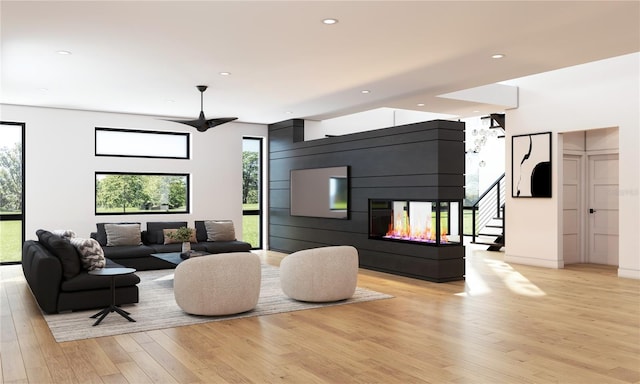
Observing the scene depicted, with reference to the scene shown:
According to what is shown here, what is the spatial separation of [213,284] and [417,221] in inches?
140

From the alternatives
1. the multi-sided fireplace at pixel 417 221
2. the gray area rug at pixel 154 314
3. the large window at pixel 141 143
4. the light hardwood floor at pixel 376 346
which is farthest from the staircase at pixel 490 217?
the large window at pixel 141 143

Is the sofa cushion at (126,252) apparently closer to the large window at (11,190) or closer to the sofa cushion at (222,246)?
the sofa cushion at (222,246)

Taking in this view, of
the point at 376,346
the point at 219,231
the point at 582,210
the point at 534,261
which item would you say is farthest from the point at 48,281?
the point at 582,210

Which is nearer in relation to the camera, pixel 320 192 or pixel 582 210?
pixel 582 210

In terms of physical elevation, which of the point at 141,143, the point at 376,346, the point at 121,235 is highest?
the point at 141,143

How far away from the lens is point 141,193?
1002cm

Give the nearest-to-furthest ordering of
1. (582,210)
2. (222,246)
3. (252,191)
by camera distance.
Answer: (222,246)
(582,210)
(252,191)

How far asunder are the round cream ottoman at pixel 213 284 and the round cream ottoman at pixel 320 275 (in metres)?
0.75

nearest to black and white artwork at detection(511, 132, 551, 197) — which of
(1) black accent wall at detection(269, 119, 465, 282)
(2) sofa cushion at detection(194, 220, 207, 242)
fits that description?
(1) black accent wall at detection(269, 119, 465, 282)

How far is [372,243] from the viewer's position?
8445 mm

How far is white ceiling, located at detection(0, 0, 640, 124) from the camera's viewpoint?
432 cm

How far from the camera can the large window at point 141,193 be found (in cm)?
965

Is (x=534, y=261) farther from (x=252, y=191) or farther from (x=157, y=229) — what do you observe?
(x=157, y=229)

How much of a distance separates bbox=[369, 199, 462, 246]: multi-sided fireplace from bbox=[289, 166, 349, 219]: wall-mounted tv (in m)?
0.75
